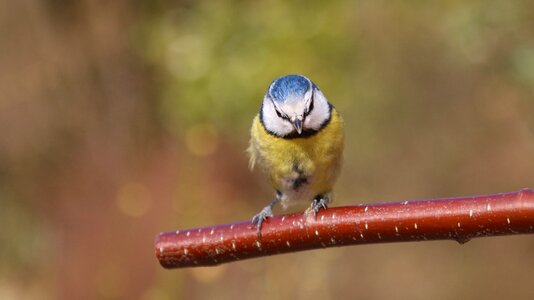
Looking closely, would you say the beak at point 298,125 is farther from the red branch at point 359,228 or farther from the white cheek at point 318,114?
the red branch at point 359,228

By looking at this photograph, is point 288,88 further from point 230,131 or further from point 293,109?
point 230,131

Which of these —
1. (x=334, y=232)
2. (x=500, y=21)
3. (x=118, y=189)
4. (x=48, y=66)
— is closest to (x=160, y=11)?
(x=48, y=66)

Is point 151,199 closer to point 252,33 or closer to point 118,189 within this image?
point 118,189

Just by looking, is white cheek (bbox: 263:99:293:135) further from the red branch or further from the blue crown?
the red branch

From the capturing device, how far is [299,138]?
3.44 meters

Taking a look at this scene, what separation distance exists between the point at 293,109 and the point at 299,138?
0.12 metres

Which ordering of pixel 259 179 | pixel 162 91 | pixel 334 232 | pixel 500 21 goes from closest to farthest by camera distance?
1. pixel 334 232
2. pixel 500 21
3. pixel 259 179
4. pixel 162 91

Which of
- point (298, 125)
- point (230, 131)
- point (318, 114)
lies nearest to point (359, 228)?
point (298, 125)

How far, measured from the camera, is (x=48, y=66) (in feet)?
22.4

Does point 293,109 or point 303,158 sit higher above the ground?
point 293,109

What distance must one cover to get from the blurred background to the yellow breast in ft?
8.24

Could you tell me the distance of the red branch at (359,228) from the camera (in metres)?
2.43

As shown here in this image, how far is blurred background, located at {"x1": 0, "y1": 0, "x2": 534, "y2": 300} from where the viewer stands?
5992 mm

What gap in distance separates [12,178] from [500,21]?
12.0ft
